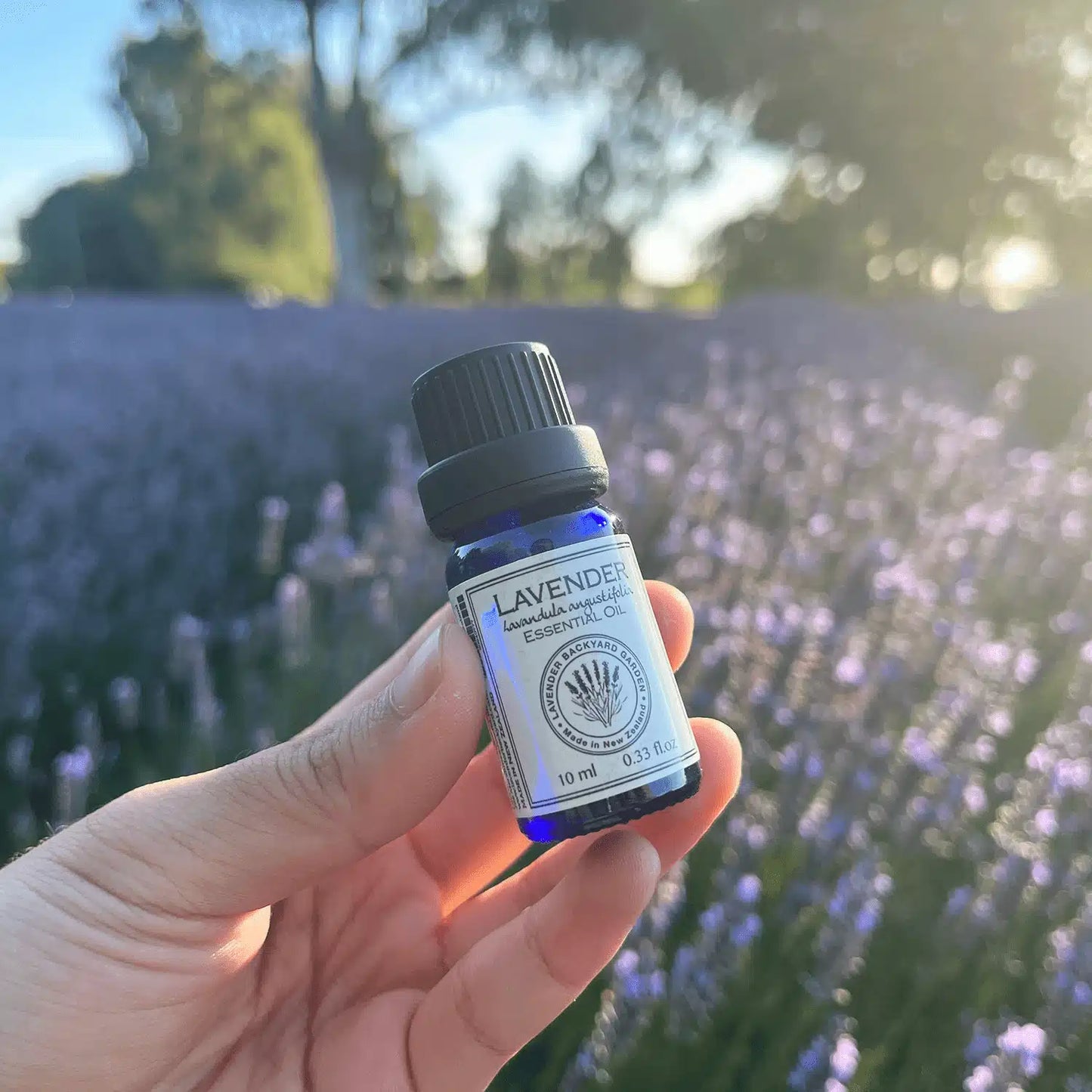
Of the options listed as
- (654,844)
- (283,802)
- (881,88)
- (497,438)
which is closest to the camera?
(283,802)

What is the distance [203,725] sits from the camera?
217 cm

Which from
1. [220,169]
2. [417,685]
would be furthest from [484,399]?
[220,169]

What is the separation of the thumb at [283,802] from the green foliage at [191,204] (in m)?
17.9

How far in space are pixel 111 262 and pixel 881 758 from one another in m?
26.8

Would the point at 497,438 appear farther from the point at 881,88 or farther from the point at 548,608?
the point at 881,88

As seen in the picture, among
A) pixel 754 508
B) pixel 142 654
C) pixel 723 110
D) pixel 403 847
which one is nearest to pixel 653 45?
pixel 723 110

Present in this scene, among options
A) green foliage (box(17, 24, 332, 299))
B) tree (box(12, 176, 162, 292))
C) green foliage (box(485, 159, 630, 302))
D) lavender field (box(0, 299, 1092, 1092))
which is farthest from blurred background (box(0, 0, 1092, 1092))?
tree (box(12, 176, 162, 292))

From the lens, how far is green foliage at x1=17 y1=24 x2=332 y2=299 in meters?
20.2

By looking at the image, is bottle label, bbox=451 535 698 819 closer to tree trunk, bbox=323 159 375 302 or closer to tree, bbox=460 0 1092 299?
tree, bbox=460 0 1092 299

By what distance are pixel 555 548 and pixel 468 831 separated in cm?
77

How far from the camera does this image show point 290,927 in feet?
5.20

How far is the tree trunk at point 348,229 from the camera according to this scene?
1457 cm

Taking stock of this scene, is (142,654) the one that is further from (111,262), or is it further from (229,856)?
(111,262)

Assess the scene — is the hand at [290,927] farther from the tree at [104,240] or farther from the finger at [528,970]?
the tree at [104,240]
